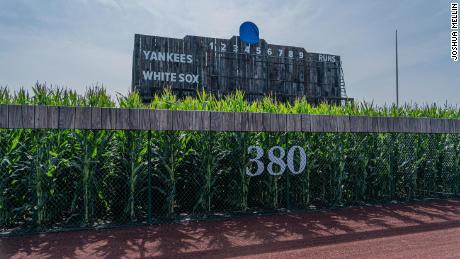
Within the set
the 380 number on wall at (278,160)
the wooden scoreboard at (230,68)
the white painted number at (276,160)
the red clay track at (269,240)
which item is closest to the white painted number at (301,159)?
the 380 number on wall at (278,160)

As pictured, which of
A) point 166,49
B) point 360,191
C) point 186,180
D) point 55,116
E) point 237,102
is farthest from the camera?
point 166,49

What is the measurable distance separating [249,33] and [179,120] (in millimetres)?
25484

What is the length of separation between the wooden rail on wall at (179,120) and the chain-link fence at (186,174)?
658 mm

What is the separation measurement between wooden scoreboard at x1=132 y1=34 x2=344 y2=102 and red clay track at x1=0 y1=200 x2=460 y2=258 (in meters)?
21.2

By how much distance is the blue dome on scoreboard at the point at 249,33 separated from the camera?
31203mm

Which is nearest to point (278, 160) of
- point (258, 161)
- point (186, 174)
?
point (258, 161)

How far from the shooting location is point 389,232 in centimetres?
696

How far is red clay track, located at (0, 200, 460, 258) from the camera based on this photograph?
567cm

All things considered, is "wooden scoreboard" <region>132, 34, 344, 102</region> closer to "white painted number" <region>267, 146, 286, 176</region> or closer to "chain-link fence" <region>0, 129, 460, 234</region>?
"chain-link fence" <region>0, 129, 460, 234</region>

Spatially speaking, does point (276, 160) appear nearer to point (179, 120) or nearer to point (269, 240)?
point (179, 120)

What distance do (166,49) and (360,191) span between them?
2384cm

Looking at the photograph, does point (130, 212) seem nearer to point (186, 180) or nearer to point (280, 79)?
point (186, 180)

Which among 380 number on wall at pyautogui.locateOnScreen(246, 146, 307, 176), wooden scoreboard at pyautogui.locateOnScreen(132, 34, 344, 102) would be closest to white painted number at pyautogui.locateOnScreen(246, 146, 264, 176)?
380 number on wall at pyautogui.locateOnScreen(246, 146, 307, 176)

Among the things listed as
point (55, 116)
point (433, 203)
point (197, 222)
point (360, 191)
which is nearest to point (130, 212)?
point (197, 222)
